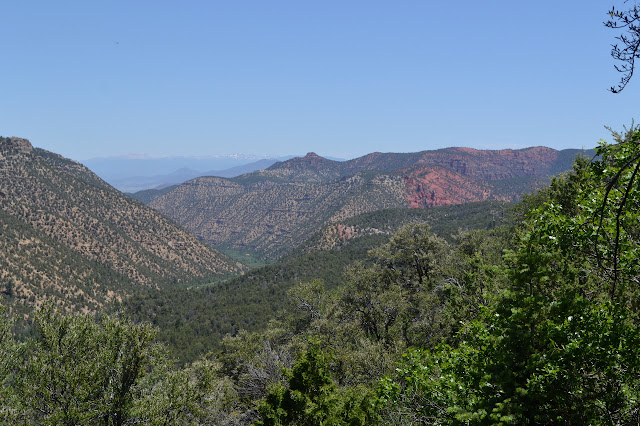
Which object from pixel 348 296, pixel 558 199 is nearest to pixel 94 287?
pixel 348 296

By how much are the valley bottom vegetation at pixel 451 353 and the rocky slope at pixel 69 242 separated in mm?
96196

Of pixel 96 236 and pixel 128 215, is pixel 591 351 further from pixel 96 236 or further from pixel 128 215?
pixel 128 215

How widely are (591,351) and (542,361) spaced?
3.48 feet

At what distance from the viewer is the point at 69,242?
146 m

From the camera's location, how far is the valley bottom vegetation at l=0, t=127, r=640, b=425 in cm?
842

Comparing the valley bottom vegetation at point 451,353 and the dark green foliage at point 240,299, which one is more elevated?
the valley bottom vegetation at point 451,353

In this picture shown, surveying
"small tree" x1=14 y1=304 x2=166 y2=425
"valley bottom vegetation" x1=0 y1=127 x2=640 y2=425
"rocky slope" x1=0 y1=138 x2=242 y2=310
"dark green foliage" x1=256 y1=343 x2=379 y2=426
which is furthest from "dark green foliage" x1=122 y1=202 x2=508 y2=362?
"small tree" x1=14 y1=304 x2=166 y2=425

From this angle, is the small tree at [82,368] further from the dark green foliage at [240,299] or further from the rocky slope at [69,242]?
the rocky slope at [69,242]

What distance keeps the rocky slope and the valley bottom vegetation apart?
96.2m

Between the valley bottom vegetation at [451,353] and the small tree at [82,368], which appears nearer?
the valley bottom vegetation at [451,353]

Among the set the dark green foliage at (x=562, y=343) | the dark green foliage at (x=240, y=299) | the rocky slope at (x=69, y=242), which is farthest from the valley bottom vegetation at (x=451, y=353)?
the rocky slope at (x=69, y=242)

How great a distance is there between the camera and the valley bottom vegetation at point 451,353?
8422 mm

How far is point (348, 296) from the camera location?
3309 centimetres

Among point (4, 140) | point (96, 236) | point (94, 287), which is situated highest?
point (4, 140)
